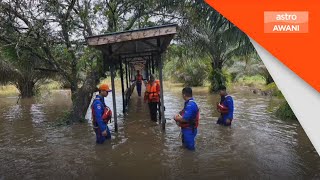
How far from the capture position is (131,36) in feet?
26.4

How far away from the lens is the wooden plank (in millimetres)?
7988

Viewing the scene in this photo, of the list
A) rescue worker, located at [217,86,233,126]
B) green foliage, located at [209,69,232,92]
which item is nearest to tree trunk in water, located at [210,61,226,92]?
green foliage, located at [209,69,232,92]

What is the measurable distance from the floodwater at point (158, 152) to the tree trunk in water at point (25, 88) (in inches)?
488

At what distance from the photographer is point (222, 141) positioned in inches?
358

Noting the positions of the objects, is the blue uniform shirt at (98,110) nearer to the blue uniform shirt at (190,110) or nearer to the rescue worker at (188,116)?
the rescue worker at (188,116)

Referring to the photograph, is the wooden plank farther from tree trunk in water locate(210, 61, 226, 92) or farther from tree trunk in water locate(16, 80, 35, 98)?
tree trunk in water locate(16, 80, 35, 98)

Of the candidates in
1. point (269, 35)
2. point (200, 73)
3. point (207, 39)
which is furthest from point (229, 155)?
point (200, 73)

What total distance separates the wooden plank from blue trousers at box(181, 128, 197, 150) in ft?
6.99

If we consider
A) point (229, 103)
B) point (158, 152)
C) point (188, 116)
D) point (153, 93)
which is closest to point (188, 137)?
point (188, 116)

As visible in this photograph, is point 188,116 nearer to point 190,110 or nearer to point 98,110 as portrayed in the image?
point 190,110

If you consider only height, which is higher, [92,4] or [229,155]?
[92,4]

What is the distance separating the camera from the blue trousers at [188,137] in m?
7.29

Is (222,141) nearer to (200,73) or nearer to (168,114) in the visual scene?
(168,114)

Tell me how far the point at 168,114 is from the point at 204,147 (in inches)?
257
